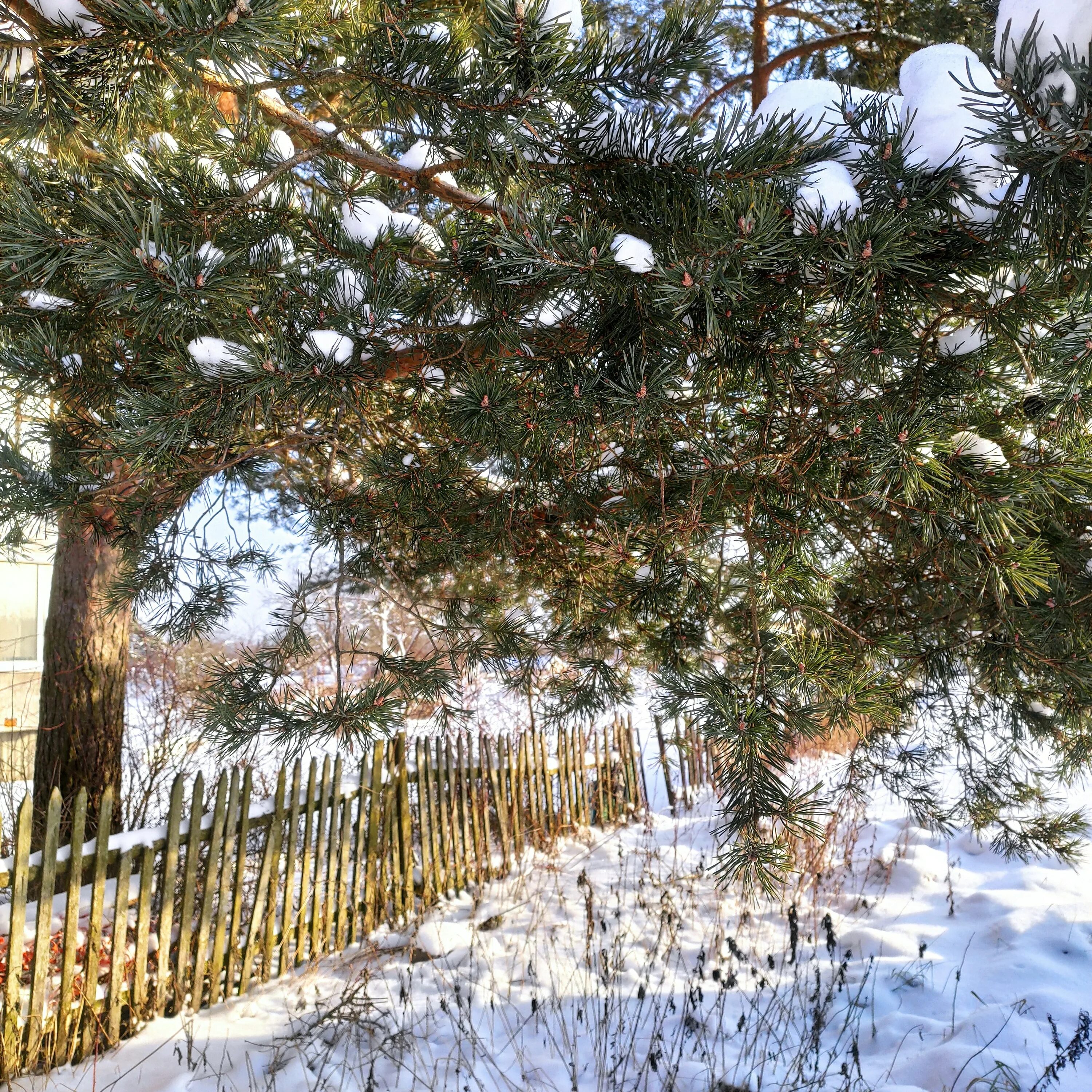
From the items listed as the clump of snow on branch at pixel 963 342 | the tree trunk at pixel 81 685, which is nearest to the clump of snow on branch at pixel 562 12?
the clump of snow on branch at pixel 963 342

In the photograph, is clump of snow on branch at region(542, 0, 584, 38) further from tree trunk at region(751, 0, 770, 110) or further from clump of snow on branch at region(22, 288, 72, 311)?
tree trunk at region(751, 0, 770, 110)

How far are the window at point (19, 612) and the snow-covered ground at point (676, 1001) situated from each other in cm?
555

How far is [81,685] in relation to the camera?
12.0 ft

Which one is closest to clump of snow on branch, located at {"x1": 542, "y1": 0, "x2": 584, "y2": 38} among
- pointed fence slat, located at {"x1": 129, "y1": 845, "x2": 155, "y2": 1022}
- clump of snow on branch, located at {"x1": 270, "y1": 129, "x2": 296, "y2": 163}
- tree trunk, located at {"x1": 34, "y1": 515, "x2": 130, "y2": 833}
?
clump of snow on branch, located at {"x1": 270, "y1": 129, "x2": 296, "y2": 163}

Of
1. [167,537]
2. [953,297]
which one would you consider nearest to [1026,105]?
[953,297]

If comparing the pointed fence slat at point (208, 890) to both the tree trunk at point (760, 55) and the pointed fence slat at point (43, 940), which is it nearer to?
the pointed fence slat at point (43, 940)

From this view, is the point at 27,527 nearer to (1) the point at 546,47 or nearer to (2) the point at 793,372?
(1) the point at 546,47

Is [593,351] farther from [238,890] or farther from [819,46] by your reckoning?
[238,890]

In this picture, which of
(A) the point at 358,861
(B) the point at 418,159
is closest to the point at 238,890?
(A) the point at 358,861

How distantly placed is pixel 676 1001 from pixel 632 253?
2768 mm

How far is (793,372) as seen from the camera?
1.49 m

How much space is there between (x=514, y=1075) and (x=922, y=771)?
5.54ft

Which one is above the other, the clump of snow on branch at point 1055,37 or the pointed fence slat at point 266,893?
the clump of snow on branch at point 1055,37

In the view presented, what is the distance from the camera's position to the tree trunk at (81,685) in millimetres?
3621
